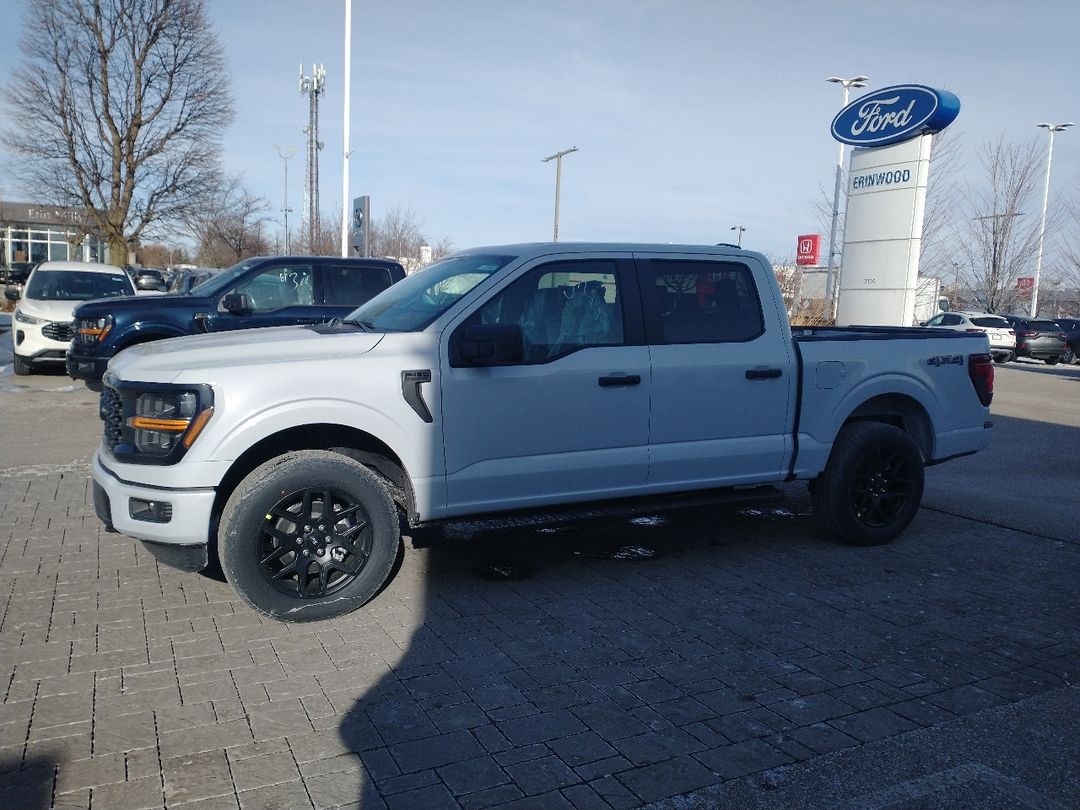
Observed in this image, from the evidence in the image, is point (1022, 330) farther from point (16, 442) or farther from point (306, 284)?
point (16, 442)

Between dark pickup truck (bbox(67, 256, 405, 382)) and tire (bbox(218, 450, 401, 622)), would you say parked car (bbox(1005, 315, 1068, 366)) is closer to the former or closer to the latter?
dark pickup truck (bbox(67, 256, 405, 382))

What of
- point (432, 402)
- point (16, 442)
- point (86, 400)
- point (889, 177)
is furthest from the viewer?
point (889, 177)

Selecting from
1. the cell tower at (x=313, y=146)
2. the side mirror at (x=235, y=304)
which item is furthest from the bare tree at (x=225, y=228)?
the side mirror at (x=235, y=304)

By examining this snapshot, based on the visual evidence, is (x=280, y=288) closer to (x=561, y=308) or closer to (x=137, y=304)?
(x=137, y=304)

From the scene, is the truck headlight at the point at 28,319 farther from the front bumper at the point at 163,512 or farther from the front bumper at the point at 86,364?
the front bumper at the point at 163,512

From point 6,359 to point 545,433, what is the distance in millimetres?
15549

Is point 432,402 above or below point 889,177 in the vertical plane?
below

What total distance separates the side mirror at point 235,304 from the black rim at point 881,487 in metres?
6.36

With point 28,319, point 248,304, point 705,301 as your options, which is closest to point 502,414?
point 705,301

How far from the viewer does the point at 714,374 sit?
5500 mm

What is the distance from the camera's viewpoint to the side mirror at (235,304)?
9.23 m

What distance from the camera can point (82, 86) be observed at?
31656 mm

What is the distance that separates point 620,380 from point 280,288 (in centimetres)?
631

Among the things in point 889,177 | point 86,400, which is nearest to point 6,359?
point 86,400
